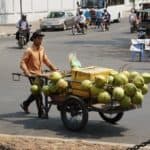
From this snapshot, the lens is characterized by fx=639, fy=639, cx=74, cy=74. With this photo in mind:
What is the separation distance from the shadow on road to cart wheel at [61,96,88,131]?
0.39 ft

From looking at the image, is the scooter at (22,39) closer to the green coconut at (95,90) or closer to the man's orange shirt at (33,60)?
the man's orange shirt at (33,60)

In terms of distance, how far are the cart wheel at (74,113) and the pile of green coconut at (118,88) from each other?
10.6 inches

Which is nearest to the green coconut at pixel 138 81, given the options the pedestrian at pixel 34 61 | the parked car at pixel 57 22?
the pedestrian at pixel 34 61

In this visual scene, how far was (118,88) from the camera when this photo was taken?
31.9 ft

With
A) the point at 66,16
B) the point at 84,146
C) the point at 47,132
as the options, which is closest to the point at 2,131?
the point at 47,132

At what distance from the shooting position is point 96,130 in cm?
1050

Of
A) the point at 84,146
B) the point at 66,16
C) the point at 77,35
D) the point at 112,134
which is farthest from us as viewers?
the point at 66,16

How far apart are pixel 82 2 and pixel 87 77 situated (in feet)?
162

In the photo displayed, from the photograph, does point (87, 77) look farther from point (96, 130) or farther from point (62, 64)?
point (62, 64)

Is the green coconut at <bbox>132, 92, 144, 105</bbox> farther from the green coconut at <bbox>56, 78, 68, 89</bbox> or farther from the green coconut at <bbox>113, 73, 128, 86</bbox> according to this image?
the green coconut at <bbox>56, 78, 68, 89</bbox>

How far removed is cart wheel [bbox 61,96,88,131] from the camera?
10.1 meters

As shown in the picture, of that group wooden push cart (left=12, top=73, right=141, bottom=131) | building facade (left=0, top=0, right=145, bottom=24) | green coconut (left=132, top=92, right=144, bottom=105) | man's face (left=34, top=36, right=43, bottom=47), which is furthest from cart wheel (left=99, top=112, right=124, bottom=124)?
building facade (left=0, top=0, right=145, bottom=24)

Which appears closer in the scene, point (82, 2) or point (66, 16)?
point (66, 16)

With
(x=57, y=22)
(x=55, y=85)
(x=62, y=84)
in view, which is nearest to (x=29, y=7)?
(x=57, y=22)
